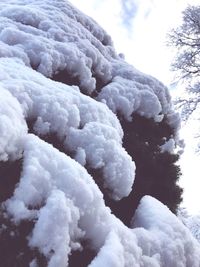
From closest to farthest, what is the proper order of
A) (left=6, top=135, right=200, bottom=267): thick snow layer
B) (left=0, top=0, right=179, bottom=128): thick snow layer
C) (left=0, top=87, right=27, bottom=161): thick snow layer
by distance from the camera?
1. (left=6, top=135, right=200, bottom=267): thick snow layer
2. (left=0, top=87, right=27, bottom=161): thick snow layer
3. (left=0, top=0, right=179, bottom=128): thick snow layer

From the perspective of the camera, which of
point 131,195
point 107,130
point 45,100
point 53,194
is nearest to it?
point 53,194

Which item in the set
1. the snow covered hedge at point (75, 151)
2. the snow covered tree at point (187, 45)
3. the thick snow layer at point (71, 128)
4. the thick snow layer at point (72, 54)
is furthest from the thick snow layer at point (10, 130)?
the snow covered tree at point (187, 45)

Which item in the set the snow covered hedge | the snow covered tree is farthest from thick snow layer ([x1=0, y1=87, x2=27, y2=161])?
the snow covered tree

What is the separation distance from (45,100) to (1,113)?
1.08 meters

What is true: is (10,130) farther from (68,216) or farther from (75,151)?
(75,151)

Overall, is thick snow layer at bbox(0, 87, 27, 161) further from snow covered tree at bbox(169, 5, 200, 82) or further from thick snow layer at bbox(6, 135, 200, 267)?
snow covered tree at bbox(169, 5, 200, 82)

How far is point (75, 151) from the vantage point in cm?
412

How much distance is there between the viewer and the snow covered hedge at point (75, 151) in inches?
109

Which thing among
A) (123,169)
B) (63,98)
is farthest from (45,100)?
(123,169)

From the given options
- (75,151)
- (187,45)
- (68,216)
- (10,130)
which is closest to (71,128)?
(75,151)

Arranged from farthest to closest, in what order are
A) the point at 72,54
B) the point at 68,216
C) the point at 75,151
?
1. the point at 72,54
2. the point at 75,151
3. the point at 68,216

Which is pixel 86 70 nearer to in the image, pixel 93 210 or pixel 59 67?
pixel 59 67

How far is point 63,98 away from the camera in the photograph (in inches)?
165

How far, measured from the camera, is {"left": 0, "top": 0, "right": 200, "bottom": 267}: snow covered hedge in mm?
2771
